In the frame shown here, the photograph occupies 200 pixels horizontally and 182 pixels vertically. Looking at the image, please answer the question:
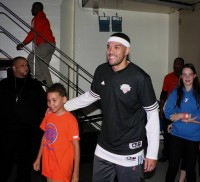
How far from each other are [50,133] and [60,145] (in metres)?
0.15

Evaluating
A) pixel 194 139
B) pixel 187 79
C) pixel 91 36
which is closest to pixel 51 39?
pixel 91 36

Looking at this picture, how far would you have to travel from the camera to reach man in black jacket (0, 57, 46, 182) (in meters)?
3.58

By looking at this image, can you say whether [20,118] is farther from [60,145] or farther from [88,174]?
[88,174]

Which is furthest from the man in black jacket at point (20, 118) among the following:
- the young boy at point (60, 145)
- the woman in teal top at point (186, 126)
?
the woman in teal top at point (186, 126)

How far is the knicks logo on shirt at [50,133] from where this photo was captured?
2611mm

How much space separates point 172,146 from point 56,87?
1581mm

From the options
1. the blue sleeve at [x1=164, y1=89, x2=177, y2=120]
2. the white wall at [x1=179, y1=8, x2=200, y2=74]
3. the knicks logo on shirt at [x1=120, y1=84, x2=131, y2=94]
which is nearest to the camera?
the knicks logo on shirt at [x1=120, y1=84, x2=131, y2=94]

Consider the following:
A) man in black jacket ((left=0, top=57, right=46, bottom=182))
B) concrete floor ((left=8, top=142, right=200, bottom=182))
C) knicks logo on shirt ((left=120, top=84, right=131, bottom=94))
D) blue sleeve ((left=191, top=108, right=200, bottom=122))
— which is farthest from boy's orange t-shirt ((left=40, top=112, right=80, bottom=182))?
concrete floor ((left=8, top=142, right=200, bottom=182))

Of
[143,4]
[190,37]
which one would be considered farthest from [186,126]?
[143,4]

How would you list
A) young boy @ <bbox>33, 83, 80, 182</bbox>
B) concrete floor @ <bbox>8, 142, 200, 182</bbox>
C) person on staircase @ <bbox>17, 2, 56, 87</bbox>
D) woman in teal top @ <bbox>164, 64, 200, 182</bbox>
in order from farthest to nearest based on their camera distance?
person on staircase @ <bbox>17, 2, 56, 87</bbox> → concrete floor @ <bbox>8, 142, 200, 182</bbox> → woman in teal top @ <bbox>164, 64, 200, 182</bbox> → young boy @ <bbox>33, 83, 80, 182</bbox>

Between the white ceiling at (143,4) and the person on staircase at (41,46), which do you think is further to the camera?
the white ceiling at (143,4)

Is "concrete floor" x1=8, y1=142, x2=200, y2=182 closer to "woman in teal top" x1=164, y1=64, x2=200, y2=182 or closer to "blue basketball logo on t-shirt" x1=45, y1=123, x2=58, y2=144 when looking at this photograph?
"woman in teal top" x1=164, y1=64, x2=200, y2=182

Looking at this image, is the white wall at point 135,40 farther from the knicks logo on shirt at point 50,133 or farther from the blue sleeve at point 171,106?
the knicks logo on shirt at point 50,133

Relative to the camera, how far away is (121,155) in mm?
2439
